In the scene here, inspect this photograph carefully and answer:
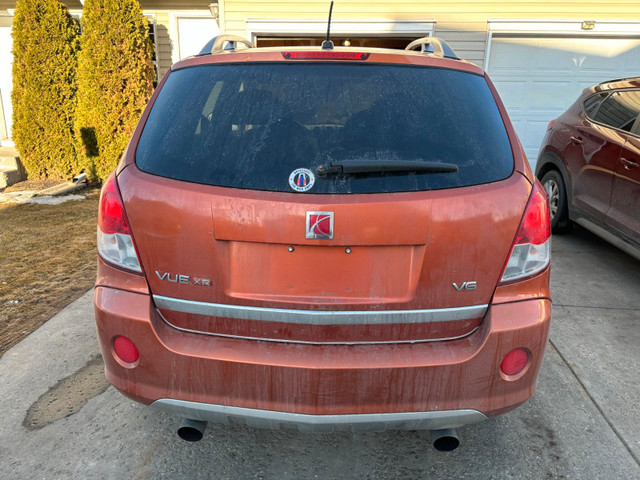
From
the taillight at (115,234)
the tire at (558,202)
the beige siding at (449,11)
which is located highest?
the beige siding at (449,11)

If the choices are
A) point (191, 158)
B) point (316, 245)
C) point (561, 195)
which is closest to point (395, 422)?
point (316, 245)

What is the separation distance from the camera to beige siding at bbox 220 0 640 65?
8.07m

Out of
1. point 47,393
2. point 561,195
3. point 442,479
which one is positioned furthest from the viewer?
point 561,195

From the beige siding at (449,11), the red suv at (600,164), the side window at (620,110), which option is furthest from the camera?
the beige siding at (449,11)

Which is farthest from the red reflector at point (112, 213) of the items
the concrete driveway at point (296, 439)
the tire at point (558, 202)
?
the tire at point (558, 202)

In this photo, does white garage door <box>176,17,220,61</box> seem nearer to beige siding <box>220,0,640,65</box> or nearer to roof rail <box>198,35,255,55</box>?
beige siding <box>220,0,640,65</box>

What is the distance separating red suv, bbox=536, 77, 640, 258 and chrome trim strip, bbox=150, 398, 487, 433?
3.08 meters

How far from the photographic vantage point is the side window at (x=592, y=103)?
4.91m

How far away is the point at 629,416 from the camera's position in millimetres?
2551

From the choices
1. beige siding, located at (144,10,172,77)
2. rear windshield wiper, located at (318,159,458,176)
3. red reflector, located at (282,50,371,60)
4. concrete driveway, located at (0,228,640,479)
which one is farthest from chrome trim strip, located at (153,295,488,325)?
beige siding, located at (144,10,172,77)

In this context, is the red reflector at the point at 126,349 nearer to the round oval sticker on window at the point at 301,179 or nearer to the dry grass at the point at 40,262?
the round oval sticker on window at the point at 301,179

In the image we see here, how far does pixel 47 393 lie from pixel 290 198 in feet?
6.68

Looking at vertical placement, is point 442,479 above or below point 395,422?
below

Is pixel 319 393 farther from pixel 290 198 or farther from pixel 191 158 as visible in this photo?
pixel 191 158
